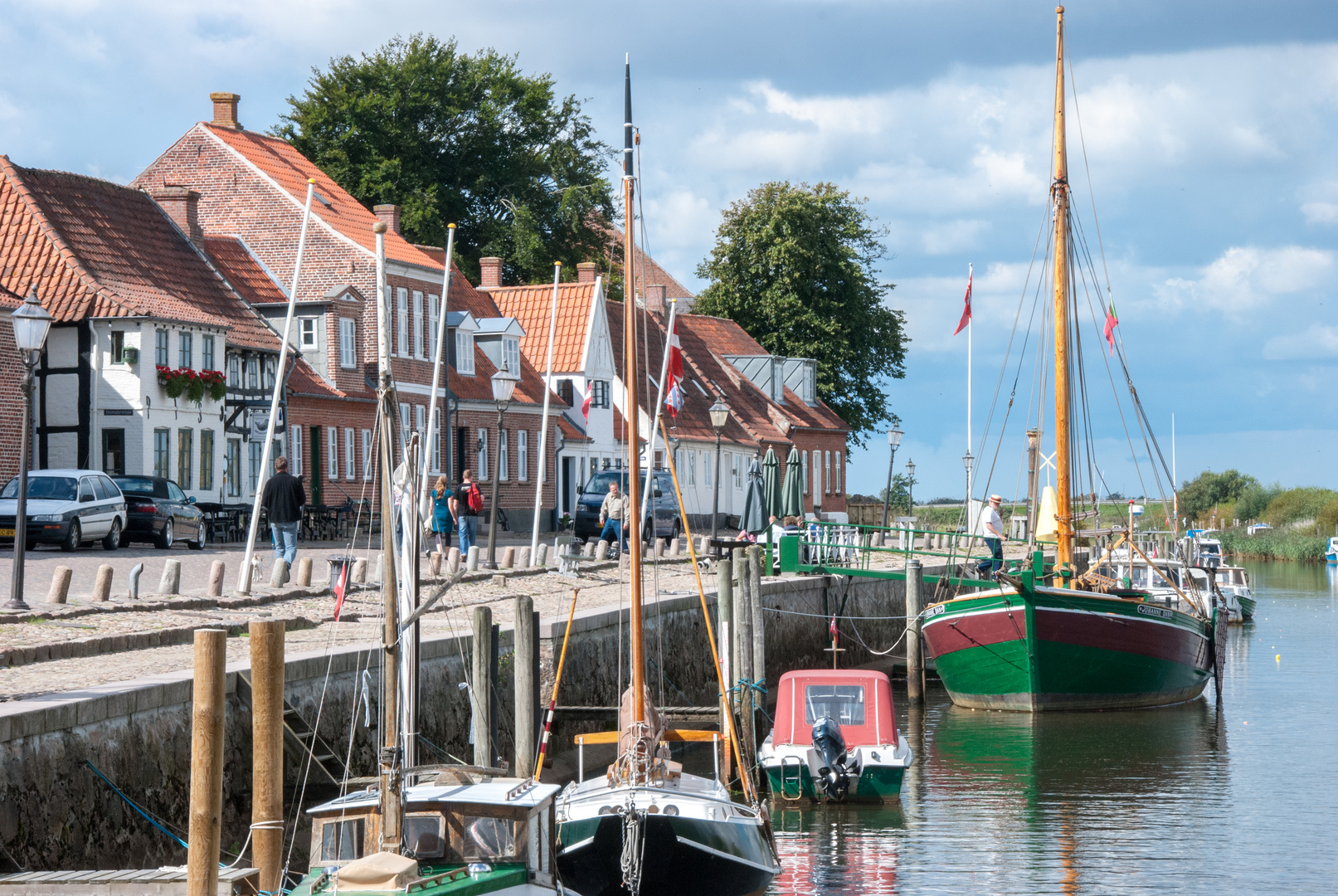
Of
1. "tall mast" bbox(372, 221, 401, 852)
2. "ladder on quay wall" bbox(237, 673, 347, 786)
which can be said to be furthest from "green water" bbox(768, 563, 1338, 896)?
"tall mast" bbox(372, 221, 401, 852)

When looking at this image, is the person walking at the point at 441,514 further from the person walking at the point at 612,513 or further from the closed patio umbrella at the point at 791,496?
the closed patio umbrella at the point at 791,496

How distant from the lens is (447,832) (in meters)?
10.8

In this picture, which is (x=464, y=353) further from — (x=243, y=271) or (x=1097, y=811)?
(x=1097, y=811)

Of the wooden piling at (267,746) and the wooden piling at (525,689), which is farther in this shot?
the wooden piling at (525,689)

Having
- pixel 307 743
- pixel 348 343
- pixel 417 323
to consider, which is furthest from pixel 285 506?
pixel 417 323

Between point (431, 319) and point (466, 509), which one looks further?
point (431, 319)

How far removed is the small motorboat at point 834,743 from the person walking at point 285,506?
7.88m

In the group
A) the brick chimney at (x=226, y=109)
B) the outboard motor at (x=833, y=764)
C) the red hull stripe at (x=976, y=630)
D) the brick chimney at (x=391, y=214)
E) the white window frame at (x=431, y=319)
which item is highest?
the brick chimney at (x=226, y=109)

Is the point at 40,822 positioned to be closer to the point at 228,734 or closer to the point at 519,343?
the point at 228,734

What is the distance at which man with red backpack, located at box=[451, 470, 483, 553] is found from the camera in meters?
30.1

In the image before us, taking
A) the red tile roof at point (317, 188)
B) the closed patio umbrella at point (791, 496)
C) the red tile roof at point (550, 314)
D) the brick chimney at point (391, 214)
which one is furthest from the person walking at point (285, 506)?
the red tile roof at point (550, 314)

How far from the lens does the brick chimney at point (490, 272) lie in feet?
190

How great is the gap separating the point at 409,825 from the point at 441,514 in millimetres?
20742

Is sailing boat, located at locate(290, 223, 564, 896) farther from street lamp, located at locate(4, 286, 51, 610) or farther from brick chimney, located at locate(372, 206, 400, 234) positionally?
brick chimney, located at locate(372, 206, 400, 234)
